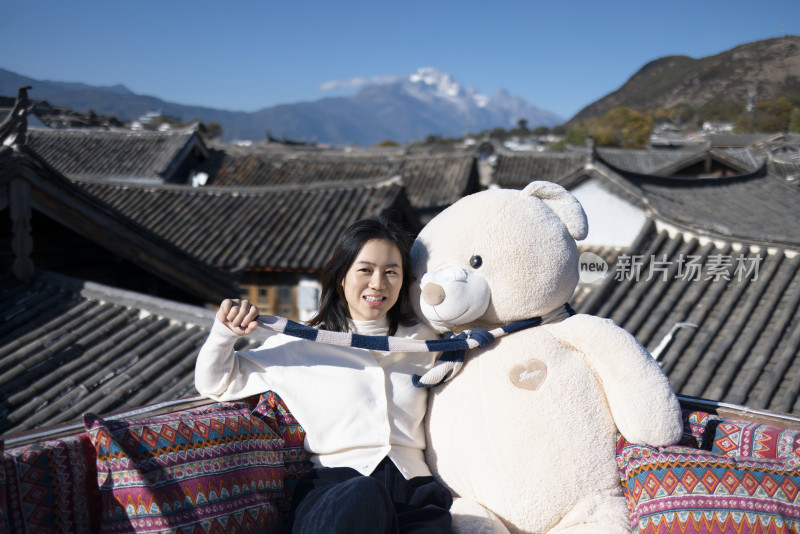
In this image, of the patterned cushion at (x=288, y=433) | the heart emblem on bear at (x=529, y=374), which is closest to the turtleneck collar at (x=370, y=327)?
the patterned cushion at (x=288, y=433)

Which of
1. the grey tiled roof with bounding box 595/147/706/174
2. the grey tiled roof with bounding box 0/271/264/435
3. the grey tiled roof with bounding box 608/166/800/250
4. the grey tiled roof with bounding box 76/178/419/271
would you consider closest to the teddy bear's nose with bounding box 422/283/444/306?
the grey tiled roof with bounding box 0/271/264/435

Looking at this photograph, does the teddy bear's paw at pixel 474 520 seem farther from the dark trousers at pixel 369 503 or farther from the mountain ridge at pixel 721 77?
the mountain ridge at pixel 721 77

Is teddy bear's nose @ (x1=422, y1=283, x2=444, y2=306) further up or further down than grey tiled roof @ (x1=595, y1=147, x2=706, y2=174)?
further down

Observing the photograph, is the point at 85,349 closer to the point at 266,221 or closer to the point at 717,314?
the point at 717,314

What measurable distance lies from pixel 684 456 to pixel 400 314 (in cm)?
105

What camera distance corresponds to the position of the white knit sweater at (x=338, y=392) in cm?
203

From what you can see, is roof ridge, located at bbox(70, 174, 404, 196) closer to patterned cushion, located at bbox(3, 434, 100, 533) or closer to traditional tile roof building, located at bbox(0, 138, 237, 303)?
traditional tile roof building, located at bbox(0, 138, 237, 303)

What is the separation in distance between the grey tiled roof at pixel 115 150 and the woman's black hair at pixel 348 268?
52.1 ft

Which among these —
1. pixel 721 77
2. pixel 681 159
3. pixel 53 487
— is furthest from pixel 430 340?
pixel 681 159

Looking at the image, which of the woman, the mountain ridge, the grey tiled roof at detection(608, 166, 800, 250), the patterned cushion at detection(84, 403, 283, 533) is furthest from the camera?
the mountain ridge

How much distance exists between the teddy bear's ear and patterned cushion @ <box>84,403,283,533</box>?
1301 mm

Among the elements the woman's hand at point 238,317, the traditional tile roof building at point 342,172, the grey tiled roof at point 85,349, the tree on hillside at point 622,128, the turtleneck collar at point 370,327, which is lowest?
the grey tiled roof at point 85,349

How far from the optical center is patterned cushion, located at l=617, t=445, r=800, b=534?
163cm

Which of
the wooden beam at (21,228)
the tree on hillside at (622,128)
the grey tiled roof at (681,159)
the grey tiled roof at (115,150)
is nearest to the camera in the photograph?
the wooden beam at (21,228)
